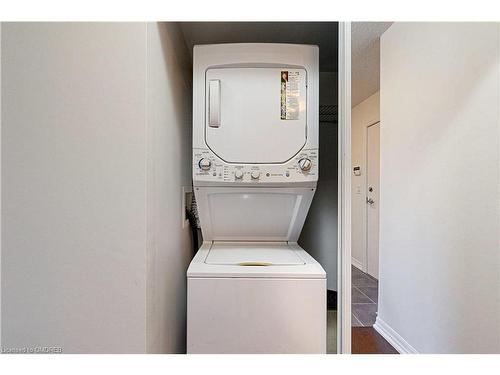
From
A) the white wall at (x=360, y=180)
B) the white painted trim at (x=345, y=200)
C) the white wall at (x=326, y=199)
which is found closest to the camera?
the white painted trim at (x=345, y=200)

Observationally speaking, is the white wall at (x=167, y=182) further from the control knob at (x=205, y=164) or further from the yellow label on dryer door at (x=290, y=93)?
the yellow label on dryer door at (x=290, y=93)

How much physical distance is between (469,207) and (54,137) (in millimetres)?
2557

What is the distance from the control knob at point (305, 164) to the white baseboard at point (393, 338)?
83.7 inches

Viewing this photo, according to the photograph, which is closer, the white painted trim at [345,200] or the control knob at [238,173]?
the white painted trim at [345,200]

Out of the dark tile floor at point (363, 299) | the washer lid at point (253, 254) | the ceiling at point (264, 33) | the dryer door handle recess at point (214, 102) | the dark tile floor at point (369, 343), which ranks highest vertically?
the ceiling at point (264, 33)

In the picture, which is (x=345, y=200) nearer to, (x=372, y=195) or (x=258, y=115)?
(x=258, y=115)

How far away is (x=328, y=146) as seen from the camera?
2297 mm

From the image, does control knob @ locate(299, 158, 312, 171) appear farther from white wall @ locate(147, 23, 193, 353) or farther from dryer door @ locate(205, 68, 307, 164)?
white wall @ locate(147, 23, 193, 353)

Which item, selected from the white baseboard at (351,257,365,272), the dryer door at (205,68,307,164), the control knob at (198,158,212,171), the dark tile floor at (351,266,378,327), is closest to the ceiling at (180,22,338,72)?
the dryer door at (205,68,307,164)

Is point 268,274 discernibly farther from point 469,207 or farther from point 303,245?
point 469,207

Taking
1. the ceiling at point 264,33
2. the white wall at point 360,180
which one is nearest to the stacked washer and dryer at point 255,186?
the ceiling at point 264,33

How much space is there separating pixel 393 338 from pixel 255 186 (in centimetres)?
236

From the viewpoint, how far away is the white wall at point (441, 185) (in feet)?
5.29

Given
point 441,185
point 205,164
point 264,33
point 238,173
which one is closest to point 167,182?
point 205,164
